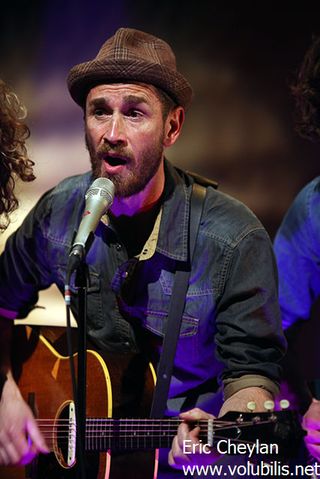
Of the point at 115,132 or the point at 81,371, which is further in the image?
the point at 115,132

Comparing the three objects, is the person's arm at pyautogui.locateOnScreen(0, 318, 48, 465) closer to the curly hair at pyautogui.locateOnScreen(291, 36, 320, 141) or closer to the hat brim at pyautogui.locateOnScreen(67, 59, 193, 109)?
the hat brim at pyautogui.locateOnScreen(67, 59, 193, 109)

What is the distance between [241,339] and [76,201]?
0.84 m

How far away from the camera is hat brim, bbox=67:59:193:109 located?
239 cm

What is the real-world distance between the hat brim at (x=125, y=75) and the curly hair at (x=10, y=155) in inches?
12.4

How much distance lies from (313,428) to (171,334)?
23.2 inches

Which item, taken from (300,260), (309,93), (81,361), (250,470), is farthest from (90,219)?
(309,93)

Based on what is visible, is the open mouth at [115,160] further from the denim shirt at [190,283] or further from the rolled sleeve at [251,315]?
the rolled sleeve at [251,315]

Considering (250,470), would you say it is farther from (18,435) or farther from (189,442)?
(18,435)

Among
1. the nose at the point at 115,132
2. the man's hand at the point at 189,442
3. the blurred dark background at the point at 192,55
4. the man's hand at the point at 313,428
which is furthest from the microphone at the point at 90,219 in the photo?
the blurred dark background at the point at 192,55

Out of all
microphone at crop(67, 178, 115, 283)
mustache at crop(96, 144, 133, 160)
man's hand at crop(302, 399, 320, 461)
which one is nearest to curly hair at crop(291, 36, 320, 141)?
mustache at crop(96, 144, 133, 160)

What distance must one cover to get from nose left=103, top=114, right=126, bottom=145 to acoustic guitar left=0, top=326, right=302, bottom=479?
2.45 feet

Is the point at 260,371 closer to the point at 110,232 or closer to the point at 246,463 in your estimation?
the point at 246,463

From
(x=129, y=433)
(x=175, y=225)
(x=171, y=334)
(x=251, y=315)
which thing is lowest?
(x=129, y=433)

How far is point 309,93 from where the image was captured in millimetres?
2857
